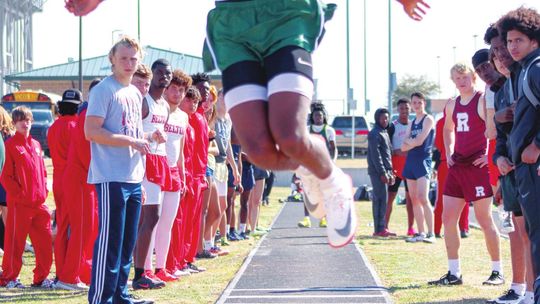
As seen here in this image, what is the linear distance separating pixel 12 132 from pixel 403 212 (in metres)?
12.1

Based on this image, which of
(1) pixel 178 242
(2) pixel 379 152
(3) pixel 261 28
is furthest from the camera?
(2) pixel 379 152

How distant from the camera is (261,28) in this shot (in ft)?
17.0

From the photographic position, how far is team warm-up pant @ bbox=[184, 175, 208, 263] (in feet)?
31.8

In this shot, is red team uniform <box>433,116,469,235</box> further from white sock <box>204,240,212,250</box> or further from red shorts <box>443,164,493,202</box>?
red shorts <box>443,164,493,202</box>

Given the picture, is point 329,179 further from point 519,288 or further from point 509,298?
point 519,288

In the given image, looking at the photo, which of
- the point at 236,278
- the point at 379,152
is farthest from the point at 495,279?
the point at 379,152

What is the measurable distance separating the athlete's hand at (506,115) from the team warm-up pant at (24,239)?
14.5ft

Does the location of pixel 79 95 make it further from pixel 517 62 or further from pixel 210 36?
pixel 517 62

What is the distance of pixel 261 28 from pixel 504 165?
97.9 inches

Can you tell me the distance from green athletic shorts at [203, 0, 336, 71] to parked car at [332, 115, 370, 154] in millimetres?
38173

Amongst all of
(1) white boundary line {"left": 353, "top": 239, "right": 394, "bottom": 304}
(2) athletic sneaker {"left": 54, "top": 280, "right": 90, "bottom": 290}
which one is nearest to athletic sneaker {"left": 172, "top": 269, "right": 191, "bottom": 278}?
(2) athletic sneaker {"left": 54, "top": 280, "right": 90, "bottom": 290}

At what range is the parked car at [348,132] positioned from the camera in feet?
144

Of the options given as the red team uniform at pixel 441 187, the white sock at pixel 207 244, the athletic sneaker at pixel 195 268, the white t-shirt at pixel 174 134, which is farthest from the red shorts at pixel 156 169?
the red team uniform at pixel 441 187

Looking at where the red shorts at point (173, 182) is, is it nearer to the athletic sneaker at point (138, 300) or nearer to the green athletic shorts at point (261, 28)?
the athletic sneaker at point (138, 300)
